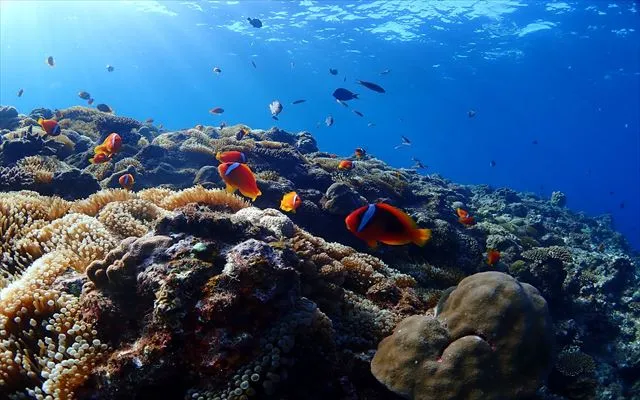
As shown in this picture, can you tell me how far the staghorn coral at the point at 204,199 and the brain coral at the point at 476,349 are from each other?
3183mm

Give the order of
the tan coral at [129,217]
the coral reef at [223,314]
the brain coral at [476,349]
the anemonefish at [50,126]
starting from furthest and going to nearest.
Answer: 1. the anemonefish at [50,126]
2. the tan coral at [129,217]
3. the brain coral at [476,349]
4. the coral reef at [223,314]

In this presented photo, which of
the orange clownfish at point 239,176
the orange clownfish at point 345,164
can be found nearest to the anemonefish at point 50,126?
the orange clownfish at point 239,176

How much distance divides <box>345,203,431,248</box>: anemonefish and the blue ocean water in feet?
58.3

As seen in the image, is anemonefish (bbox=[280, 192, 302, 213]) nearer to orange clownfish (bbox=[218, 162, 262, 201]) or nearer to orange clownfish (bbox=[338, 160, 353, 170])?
orange clownfish (bbox=[218, 162, 262, 201])

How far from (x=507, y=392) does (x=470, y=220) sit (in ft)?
20.8

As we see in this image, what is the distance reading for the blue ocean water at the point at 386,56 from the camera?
1369 inches

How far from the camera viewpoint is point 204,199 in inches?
224

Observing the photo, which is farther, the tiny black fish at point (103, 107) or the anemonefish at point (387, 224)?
the tiny black fish at point (103, 107)

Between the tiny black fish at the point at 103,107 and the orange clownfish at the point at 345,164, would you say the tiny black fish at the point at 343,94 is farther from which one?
the tiny black fish at the point at 103,107

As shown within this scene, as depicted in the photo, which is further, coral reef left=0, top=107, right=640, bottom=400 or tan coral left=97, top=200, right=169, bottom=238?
tan coral left=97, top=200, right=169, bottom=238

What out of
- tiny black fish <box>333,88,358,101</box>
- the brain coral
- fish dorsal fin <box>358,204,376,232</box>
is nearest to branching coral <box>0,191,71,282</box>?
fish dorsal fin <box>358,204,376,232</box>

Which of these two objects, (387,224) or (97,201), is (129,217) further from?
(387,224)

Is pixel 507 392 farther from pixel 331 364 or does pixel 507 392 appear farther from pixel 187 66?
pixel 187 66

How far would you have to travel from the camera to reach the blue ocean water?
3478 cm
